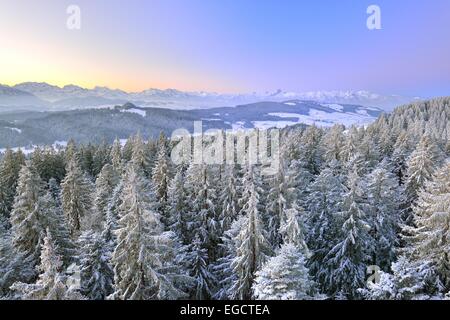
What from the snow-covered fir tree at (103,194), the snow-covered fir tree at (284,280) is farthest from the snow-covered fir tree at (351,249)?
the snow-covered fir tree at (103,194)

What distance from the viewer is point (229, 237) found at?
2894 centimetres

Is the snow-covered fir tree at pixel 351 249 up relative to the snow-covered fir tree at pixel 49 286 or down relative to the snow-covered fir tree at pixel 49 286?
down

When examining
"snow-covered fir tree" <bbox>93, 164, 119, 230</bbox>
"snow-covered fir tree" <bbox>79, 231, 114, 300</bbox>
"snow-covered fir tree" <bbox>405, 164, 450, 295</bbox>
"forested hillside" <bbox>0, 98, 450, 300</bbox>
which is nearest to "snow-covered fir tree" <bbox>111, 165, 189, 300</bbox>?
"forested hillside" <bbox>0, 98, 450, 300</bbox>

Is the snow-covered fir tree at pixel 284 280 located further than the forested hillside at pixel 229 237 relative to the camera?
No

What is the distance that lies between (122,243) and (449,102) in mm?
169659

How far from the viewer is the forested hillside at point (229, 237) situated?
637 inches

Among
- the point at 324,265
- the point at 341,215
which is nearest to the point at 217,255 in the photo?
the point at 324,265

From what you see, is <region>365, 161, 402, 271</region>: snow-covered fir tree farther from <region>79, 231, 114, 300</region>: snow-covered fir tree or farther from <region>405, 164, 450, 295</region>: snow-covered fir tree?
<region>79, 231, 114, 300</region>: snow-covered fir tree

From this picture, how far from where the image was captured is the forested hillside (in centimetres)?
1619

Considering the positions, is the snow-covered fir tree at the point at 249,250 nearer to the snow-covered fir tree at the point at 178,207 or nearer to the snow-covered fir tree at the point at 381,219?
the snow-covered fir tree at the point at 178,207

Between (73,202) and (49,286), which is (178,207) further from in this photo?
(49,286)

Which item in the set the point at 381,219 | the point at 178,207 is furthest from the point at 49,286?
the point at 381,219

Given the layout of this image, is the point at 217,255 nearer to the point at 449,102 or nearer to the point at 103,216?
the point at 103,216

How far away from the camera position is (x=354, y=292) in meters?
24.3
